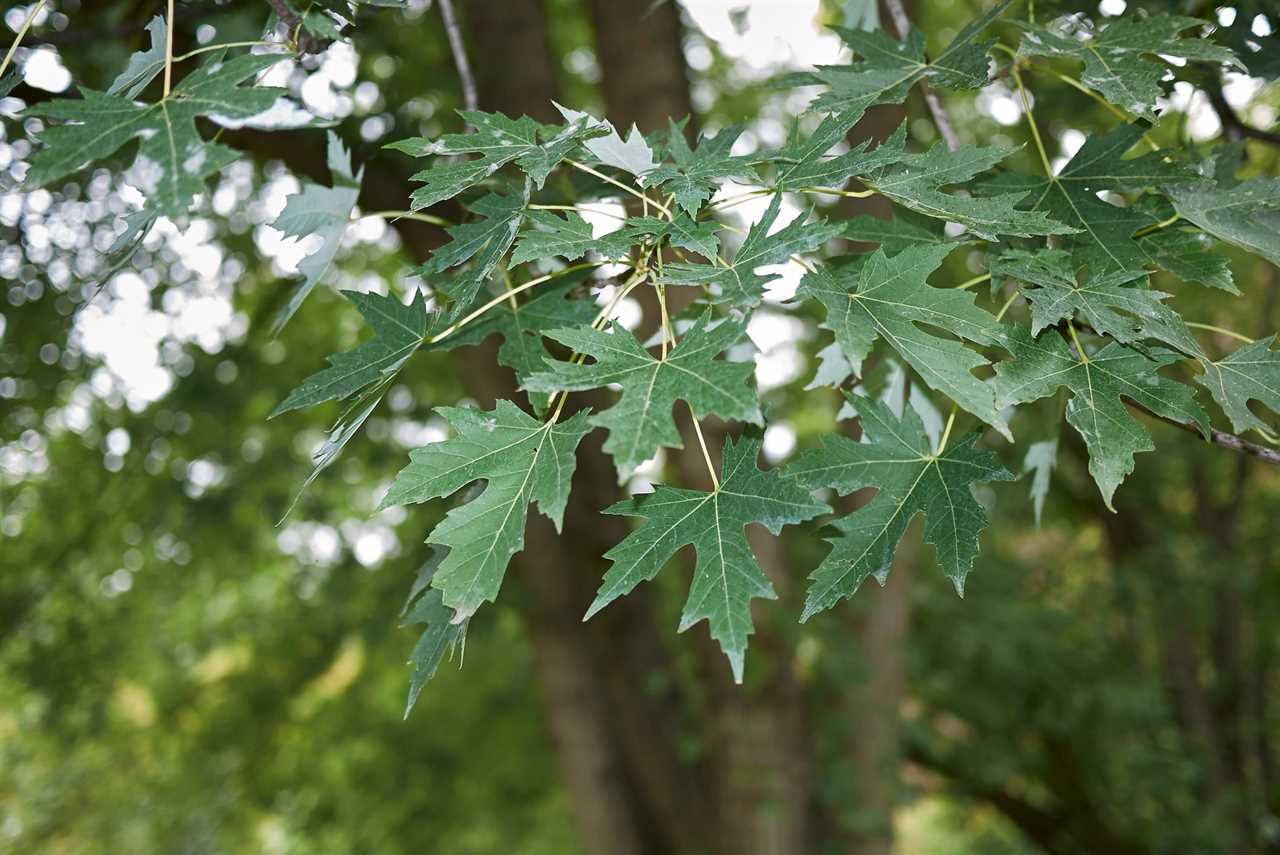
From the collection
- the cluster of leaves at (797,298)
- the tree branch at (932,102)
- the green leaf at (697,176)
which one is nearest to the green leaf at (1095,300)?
the cluster of leaves at (797,298)

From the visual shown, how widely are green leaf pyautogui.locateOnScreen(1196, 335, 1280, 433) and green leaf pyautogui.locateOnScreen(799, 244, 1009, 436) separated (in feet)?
1.14

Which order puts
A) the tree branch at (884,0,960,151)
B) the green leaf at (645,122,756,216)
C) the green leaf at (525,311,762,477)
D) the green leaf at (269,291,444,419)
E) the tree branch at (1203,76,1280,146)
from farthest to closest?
1. the tree branch at (1203,76,1280,146)
2. the tree branch at (884,0,960,151)
3. the green leaf at (269,291,444,419)
4. the green leaf at (645,122,756,216)
5. the green leaf at (525,311,762,477)

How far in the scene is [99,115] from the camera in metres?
1.11

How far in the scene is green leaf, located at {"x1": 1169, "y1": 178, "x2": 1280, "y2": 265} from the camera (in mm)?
1371

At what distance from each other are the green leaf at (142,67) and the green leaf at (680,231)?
701 millimetres

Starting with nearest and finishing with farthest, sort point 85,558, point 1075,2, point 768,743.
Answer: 1. point 1075,2
2. point 768,743
3. point 85,558

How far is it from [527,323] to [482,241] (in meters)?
0.31

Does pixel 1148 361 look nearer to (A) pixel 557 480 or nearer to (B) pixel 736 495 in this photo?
(B) pixel 736 495

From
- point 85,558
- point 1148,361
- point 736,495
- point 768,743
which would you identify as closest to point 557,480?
point 736,495

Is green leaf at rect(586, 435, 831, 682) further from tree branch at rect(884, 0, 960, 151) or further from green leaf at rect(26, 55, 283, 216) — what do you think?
tree branch at rect(884, 0, 960, 151)

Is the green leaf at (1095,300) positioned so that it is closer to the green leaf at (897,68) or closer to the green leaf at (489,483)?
the green leaf at (897,68)

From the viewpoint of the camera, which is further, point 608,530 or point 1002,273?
point 608,530

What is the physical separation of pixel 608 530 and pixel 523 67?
7.24 feet

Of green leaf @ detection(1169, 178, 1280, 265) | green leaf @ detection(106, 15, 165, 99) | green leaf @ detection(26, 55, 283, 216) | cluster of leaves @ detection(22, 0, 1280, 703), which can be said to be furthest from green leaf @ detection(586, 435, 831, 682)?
green leaf @ detection(106, 15, 165, 99)
